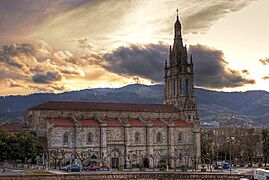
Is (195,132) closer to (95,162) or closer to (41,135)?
(95,162)

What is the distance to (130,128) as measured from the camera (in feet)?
358

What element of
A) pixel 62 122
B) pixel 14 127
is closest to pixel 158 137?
pixel 62 122

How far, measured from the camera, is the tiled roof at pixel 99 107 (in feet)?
346

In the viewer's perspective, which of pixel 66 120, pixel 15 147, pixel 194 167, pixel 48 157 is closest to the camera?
pixel 15 147

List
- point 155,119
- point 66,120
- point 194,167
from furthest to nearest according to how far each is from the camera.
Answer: point 155,119
point 194,167
point 66,120

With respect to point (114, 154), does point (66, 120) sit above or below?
above

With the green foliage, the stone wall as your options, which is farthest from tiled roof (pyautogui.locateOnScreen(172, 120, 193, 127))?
the green foliage

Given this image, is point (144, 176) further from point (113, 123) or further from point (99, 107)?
point (99, 107)

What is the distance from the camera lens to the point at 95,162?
102 m

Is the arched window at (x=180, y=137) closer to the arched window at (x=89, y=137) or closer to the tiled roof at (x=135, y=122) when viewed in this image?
the tiled roof at (x=135, y=122)

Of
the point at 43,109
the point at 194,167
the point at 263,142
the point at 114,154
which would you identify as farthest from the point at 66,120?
the point at 263,142

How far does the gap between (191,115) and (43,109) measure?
131 ft

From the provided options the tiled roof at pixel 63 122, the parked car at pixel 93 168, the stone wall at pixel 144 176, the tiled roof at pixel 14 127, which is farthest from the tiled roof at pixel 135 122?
the stone wall at pixel 144 176

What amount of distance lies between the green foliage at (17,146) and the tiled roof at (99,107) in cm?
1314
